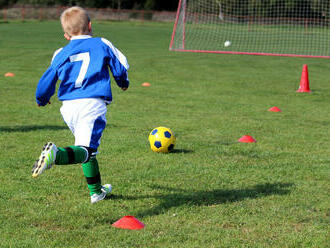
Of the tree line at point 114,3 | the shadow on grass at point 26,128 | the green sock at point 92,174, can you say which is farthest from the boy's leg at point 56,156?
the tree line at point 114,3

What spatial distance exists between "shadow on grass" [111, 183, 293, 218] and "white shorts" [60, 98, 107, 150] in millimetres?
760

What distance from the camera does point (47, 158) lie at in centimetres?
413

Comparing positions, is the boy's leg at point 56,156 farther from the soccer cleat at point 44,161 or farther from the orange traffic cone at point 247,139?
the orange traffic cone at point 247,139

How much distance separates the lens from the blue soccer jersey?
4.66m

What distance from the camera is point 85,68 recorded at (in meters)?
4.67

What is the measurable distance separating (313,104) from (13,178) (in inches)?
300

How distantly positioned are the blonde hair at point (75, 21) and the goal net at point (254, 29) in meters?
19.0

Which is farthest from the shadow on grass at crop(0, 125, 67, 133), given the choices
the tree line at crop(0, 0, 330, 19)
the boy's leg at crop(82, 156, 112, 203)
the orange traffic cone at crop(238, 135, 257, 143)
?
the tree line at crop(0, 0, 330, 19)

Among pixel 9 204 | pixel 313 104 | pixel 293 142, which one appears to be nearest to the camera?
pixel 9 204

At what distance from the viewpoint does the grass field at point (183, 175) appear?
4.23 metres

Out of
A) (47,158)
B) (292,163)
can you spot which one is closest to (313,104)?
(292,163)

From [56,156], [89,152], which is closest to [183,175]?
[89,152]

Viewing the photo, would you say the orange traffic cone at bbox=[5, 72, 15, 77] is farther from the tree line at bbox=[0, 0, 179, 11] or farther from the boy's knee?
the tree line at bbox=[0, 0, 179, 11]

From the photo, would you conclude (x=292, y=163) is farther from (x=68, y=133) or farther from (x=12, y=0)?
(x=12, y=0)
